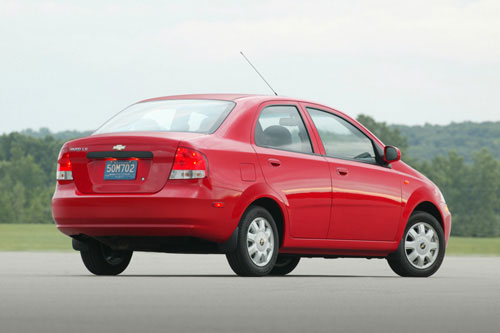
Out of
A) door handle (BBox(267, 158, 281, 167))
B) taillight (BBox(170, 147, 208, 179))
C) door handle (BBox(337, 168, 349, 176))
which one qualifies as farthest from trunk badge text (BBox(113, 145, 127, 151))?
door handle (BBox(337, 168, 349, 176))

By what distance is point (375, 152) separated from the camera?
1165 cm

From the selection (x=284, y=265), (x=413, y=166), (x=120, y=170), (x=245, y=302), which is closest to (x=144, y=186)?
(x=120, y=170)

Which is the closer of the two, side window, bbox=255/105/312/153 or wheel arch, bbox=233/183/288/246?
wheel arch, bbox=233/183/288/246

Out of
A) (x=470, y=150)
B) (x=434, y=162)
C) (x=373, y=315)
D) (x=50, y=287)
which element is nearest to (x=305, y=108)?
(x=50, y=287)

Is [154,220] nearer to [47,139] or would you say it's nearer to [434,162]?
[47,139]

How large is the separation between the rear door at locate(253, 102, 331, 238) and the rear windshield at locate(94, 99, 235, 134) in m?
0.45

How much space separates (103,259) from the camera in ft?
36.0

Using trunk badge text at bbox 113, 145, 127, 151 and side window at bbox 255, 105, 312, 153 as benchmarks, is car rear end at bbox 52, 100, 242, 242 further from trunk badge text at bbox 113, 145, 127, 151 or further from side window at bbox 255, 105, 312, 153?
side window at bbox 255, 105, 312, 153

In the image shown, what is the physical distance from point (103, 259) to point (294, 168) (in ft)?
7.26

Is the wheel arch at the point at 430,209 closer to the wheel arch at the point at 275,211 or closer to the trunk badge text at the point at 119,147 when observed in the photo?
the wheel arch at the point at 275,211

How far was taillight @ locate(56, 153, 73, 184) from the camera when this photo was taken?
10.2 m

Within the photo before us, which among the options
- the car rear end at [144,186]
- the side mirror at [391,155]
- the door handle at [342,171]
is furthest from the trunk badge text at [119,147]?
the side mirror at [391,155]

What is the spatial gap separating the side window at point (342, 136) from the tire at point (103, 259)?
2399mm

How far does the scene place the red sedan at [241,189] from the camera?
9617mm
